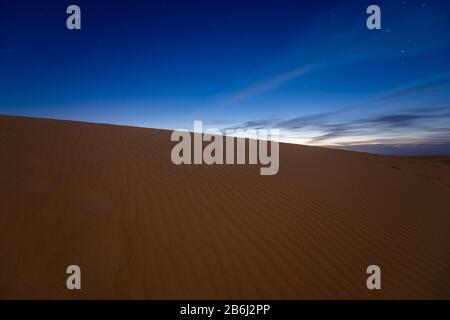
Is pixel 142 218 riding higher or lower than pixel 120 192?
lower

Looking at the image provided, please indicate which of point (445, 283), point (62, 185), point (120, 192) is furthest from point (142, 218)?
point (445, 283)

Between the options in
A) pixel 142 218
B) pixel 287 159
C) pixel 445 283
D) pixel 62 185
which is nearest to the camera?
pixel 445 283

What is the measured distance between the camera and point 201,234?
397cm

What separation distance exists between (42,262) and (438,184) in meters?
11.6

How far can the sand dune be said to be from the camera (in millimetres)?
3057

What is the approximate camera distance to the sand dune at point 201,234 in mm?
3057

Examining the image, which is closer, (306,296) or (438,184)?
(306,296)

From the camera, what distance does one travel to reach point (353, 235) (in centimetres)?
434

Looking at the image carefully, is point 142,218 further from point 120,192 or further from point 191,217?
point 120,192

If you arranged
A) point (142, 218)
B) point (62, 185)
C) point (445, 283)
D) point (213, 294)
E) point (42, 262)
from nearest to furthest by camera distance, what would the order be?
point (213, 294) < point (42, 262) < point (445, 283) < point (142, 218) < point (62, 185)

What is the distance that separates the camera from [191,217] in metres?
4.45
